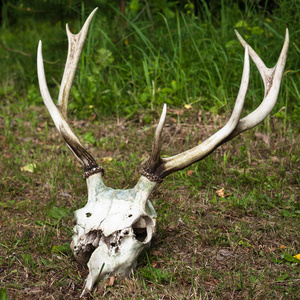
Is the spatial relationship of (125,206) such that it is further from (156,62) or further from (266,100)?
(156,62)

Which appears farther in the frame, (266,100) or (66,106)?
(66,106)

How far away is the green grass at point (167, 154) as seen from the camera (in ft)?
8.58

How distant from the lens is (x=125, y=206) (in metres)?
2.56

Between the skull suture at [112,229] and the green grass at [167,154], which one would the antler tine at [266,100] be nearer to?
the skull suture at [112,229]

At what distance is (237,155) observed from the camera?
396 centimetres

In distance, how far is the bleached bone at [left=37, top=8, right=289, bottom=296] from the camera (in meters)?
2.44

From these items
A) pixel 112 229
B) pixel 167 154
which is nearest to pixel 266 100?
pixel 112 229

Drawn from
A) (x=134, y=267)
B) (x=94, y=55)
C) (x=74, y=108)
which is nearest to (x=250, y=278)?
(x=134, y=267)

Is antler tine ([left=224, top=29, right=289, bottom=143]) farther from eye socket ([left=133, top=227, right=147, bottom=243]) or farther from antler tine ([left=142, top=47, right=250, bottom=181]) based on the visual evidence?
eye socket ([left=133, top=227, right=147, bottom=243])

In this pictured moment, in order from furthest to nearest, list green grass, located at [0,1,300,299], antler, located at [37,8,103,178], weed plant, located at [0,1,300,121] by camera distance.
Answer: weed plant, located at [0,1,300,121] → antler, located at [37,8,103,178] → green grass, located at [0,1,300,299]

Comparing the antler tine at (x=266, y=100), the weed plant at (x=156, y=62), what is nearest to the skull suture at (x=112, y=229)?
the antler tine at (x=266, y=100)

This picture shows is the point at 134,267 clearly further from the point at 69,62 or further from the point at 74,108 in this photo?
the point at 74,108

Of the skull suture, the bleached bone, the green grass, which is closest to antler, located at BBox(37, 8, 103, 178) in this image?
the bleached bone

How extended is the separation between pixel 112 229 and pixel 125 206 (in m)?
0.17
